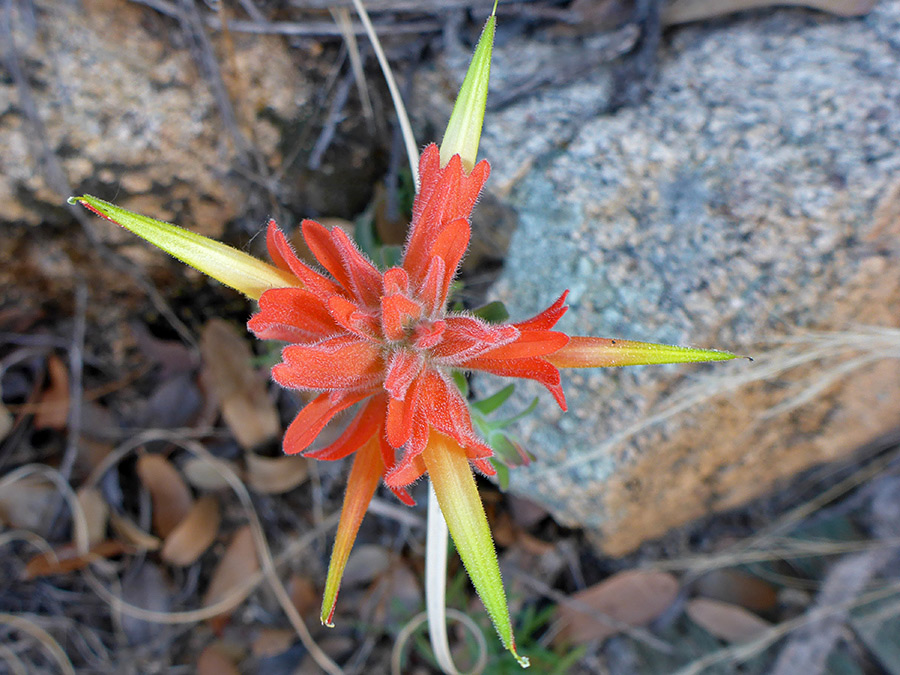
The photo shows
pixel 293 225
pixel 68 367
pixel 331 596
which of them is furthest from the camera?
pixel 68 367

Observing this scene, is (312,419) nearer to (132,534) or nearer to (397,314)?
(397,314)

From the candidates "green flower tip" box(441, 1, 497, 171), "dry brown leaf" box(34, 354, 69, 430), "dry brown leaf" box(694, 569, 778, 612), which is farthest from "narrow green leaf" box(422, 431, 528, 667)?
"dry brown leaf" box(34, 354, 69, 430)

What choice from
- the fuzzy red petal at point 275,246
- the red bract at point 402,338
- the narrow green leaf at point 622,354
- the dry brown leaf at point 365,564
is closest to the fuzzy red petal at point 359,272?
the red bract at point 402,338

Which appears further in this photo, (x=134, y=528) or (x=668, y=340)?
Result: (x=134, y=528)

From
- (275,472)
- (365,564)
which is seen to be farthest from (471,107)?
(365,564)

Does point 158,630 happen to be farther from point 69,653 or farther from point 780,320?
point 780,320

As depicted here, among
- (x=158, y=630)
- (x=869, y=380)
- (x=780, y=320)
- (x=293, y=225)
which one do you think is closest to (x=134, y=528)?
(x=158, y=630)

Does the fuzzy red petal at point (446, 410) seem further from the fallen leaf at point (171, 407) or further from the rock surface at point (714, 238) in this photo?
the fallen leaf at point (171, 407)
